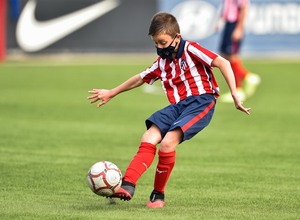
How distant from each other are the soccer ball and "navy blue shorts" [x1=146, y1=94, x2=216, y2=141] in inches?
22.3

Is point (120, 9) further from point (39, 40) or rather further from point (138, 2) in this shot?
point (39, 40)

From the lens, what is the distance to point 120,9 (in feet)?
81.2

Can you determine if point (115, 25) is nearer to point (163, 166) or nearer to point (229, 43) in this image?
point (229, 43)

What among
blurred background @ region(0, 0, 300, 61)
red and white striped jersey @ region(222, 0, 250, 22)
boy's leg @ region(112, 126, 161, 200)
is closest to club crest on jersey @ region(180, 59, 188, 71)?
boy's leg @ region(112, 126, 161, 200)

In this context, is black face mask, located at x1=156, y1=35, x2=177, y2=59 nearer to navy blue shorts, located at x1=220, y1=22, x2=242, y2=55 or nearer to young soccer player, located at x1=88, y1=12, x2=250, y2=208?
young soccer player, located at x1=88, y1=12, x2=250, y2=208

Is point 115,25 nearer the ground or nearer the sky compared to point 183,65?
nearer the ground

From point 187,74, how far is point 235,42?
9242mm

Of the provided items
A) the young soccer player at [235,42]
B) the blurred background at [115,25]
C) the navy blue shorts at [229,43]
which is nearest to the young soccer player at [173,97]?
the young soccer player at [235,42]

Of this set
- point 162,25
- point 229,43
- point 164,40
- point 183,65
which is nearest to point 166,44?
point 164,40

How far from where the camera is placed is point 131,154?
10.7 metres

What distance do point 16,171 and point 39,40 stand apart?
15.5 metres

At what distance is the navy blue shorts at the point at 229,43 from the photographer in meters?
16.8

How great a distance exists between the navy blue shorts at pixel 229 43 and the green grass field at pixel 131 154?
42.3 inches

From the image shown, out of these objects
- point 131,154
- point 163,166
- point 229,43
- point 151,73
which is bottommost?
point 229,43
